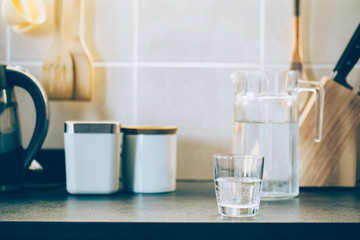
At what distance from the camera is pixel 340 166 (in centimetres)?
93

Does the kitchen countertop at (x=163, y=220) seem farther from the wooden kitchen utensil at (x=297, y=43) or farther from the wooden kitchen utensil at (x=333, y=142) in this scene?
the wooden kitchen utensil at (x=297, y=43)

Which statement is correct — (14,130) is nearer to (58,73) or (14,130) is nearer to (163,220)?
(58,73)

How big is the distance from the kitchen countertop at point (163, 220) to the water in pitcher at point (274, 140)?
0.08 m

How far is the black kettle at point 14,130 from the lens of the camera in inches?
33.5

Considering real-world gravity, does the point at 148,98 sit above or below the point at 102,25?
below

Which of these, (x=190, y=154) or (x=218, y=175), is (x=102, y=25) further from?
(x=218, y=175)

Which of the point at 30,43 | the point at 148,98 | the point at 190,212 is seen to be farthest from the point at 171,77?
the point at 190,212

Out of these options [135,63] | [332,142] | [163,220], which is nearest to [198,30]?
[135,63]

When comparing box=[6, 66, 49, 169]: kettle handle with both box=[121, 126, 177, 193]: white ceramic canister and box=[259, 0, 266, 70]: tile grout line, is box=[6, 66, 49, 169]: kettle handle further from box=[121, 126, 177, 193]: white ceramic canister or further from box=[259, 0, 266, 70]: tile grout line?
box=[259, 0, 266, 70]: tile grout line

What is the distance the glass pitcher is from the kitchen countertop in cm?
8

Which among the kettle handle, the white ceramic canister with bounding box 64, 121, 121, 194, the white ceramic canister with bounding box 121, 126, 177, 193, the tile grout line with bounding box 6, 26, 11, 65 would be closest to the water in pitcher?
the white ceramic canister with bounding box 121, 126, 177, 193

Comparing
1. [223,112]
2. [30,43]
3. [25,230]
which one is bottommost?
[25,230]

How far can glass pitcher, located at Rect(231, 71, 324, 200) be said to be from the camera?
850 mm

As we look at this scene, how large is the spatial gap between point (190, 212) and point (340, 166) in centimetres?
42
